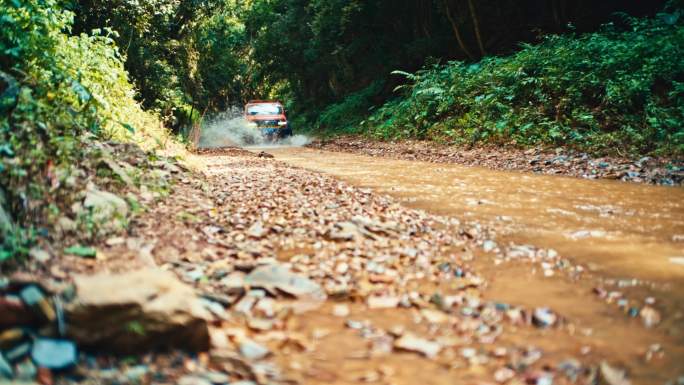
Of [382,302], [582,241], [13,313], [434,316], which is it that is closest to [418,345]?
[434,316]

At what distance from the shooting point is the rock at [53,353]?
2.05 metres

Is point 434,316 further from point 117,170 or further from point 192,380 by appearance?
point 117,170

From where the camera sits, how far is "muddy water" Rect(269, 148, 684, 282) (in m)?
3.84

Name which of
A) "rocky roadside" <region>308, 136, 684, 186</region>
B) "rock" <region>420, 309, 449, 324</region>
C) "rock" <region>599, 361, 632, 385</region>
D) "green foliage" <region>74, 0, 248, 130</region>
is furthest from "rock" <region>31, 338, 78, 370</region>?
"green foliage" <region>74, 0, 248, 130</region>

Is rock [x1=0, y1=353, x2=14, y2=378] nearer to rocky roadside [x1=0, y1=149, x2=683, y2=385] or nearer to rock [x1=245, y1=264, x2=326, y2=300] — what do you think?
rocky roadside [x1=0, y1=149, x2=683, y2=385]

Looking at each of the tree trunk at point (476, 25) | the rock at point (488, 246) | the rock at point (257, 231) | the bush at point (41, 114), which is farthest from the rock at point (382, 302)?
the tree trunk at point (476, 25)

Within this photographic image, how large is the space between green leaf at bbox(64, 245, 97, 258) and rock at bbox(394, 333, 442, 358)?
211 cm

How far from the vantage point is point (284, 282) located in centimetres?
326

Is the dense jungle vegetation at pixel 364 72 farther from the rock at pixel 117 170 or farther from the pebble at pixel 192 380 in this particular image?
the pebble at pixel 192 380

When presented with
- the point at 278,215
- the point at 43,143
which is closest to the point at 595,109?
the point at 278,215

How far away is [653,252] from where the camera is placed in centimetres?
390

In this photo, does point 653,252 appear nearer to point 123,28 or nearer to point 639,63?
point 639,63

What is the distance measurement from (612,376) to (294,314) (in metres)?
1.75

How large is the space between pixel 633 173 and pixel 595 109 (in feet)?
11.7
